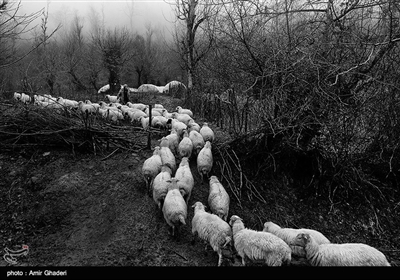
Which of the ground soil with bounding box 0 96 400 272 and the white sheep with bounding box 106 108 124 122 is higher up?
the white sheep with bounding box 106 108 124 122

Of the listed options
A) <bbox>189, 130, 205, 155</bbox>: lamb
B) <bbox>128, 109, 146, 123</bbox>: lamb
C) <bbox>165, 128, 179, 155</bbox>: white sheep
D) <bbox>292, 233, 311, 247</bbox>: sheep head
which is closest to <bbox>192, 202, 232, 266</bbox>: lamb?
<bbox>292, 233, 311, 247</bbox>: sheep head

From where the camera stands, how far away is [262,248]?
3480mm

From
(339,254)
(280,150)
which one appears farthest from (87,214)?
(280,150)

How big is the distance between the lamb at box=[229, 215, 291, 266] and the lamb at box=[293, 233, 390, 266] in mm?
309

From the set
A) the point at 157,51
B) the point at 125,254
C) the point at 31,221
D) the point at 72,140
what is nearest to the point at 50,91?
the point at 157,51

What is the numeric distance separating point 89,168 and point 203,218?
341cm

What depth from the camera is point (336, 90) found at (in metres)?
6.32

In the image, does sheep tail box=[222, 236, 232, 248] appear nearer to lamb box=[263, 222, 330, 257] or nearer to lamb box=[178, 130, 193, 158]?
lamb box=[263, 222, 330, 257]

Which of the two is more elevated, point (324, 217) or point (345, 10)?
point (345, 10)

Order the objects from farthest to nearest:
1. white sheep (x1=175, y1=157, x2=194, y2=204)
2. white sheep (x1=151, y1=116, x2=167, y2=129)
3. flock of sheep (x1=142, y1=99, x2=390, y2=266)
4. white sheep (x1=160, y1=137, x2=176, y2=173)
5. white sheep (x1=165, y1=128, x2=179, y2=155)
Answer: white sheep (x1=151, y1=116, x2=167, y2=129)
white sheep (x1=165, y1=128, x2=179, y2=155)
white sheep (x1=160, y1=137, x2=176, y2=173)
white sheep (x1=175, y1=157, x2=194, y2=204)
flock of sheep (x1=142, y1=99, x2=390, y2=266)

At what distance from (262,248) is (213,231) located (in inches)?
30.0

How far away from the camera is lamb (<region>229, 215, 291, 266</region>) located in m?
3.43

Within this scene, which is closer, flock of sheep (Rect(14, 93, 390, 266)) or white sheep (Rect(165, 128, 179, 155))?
flock of sheep (Rect(14, 93, 390, 266))
